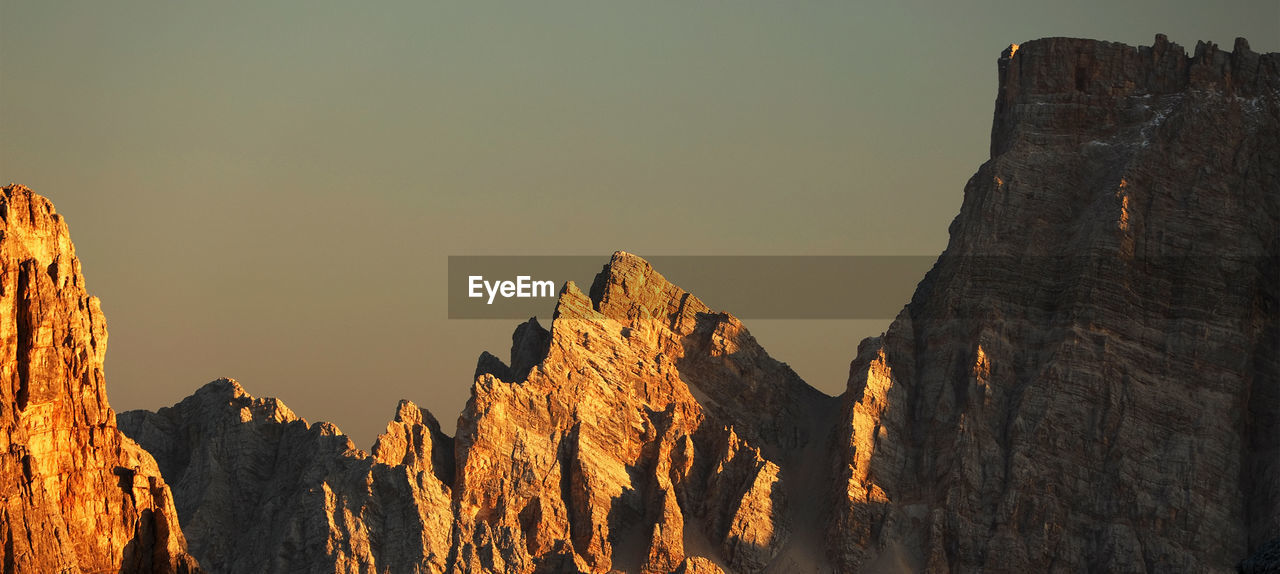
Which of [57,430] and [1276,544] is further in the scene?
[57,430]

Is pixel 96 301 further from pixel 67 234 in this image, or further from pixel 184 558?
pixel 184 558

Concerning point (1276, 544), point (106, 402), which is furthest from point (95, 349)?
point (1276, 544)

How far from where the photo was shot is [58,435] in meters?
137

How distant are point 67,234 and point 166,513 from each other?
1432cm

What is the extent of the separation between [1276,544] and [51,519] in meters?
59.4

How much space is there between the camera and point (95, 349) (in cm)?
13938

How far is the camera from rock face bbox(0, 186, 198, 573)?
135000 millimetres

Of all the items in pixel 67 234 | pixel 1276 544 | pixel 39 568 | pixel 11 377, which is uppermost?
pixel 67 234

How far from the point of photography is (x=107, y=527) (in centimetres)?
13738

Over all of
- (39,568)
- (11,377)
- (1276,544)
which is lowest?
(1276,544)

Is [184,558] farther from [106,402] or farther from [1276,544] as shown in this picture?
[1276,544]

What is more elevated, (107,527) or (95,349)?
(95,349)

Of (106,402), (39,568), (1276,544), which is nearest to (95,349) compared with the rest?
(106,402)

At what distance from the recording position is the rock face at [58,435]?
135000 millimetres
